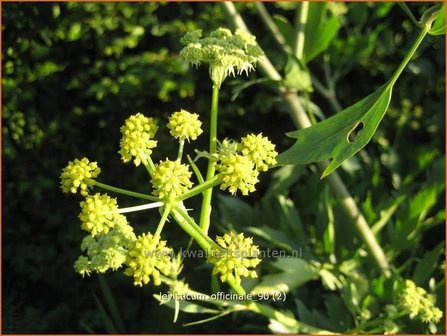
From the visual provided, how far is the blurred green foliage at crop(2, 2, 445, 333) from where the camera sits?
2225mm

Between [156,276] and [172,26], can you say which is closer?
[156,276]

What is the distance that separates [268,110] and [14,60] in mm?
1128

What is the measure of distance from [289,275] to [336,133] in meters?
0.71

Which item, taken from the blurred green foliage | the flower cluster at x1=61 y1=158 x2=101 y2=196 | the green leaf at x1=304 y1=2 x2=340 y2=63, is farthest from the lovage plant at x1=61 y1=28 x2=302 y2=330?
the blurred green foliage

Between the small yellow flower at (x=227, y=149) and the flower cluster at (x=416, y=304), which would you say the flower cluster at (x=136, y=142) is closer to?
the small yellow flower at (x=227, y=149)

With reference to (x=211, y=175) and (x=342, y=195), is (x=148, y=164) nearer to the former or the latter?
(x=211, y=175)

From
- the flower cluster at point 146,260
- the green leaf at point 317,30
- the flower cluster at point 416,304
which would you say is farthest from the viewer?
the green leaf at point 317,30

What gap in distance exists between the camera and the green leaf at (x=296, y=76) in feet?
6.23

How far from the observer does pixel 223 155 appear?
4.06 feet

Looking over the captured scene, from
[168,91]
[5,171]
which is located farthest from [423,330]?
[5,171]

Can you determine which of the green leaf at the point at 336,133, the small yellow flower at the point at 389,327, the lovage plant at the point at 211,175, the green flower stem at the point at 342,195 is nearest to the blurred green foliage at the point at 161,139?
the green flower stem at the point at 342,195

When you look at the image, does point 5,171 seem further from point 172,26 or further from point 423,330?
point 423,330

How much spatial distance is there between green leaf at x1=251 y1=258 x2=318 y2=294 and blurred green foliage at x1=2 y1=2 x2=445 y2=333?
13 cm

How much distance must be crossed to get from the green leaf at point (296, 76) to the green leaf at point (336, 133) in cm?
57
